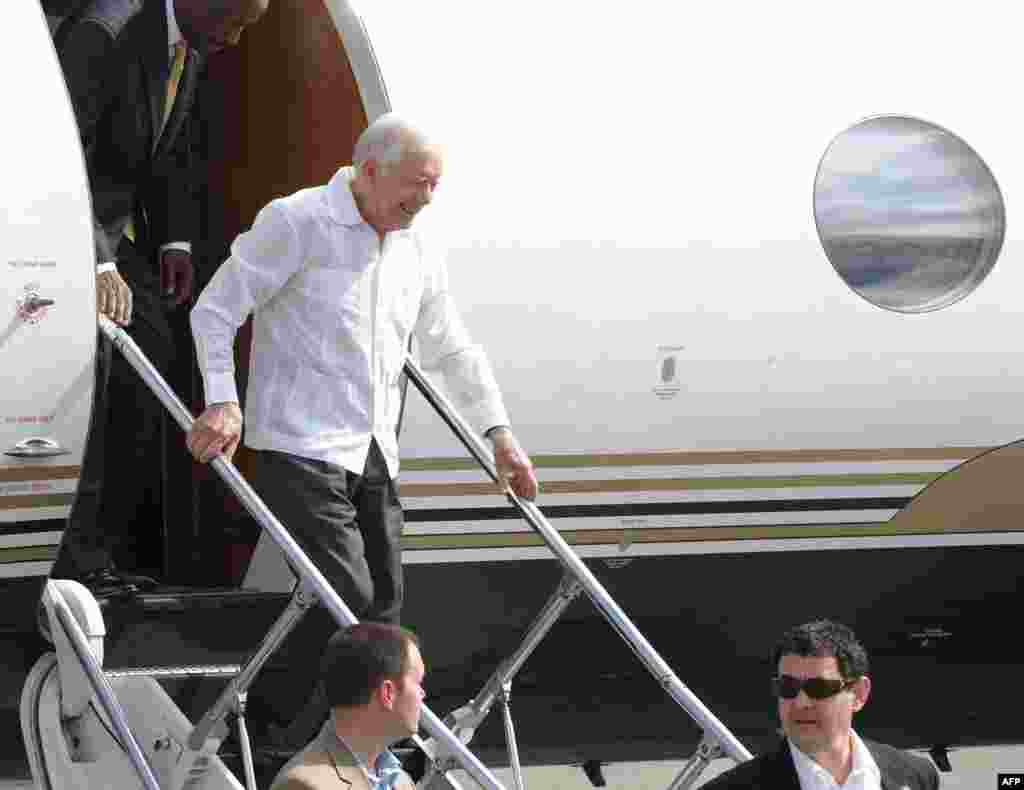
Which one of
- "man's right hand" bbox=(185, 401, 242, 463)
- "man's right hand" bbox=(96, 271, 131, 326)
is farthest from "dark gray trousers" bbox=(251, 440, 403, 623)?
"man's right hand" bbox=(96, 271, 131, 326)

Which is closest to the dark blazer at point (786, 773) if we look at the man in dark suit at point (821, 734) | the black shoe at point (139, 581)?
the man in dark suit at point (821, 734)

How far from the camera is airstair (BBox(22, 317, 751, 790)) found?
18.9ft

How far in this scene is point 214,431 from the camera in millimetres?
5574

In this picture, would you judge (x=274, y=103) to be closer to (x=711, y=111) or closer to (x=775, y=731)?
(x=711, y=111)

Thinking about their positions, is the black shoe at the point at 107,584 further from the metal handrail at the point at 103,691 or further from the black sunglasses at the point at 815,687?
the black sunglasses at the point at 815,687

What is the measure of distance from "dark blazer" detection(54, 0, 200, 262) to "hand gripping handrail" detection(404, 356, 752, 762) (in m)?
1.19

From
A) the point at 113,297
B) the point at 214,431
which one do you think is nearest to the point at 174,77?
the point at 113,297

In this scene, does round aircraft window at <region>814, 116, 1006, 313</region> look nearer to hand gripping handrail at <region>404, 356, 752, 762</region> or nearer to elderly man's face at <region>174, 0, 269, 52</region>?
hand gripping handrail at <region>404, 356, 752, 762</region>

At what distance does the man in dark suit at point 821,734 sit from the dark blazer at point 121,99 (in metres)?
2.99

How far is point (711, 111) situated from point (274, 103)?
1.49 metres

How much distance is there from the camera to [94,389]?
20.7 feet

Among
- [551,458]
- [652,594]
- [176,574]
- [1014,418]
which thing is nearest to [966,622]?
[1014,418]

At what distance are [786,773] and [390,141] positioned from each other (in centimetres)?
218

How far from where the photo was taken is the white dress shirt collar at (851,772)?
429 centimetres
